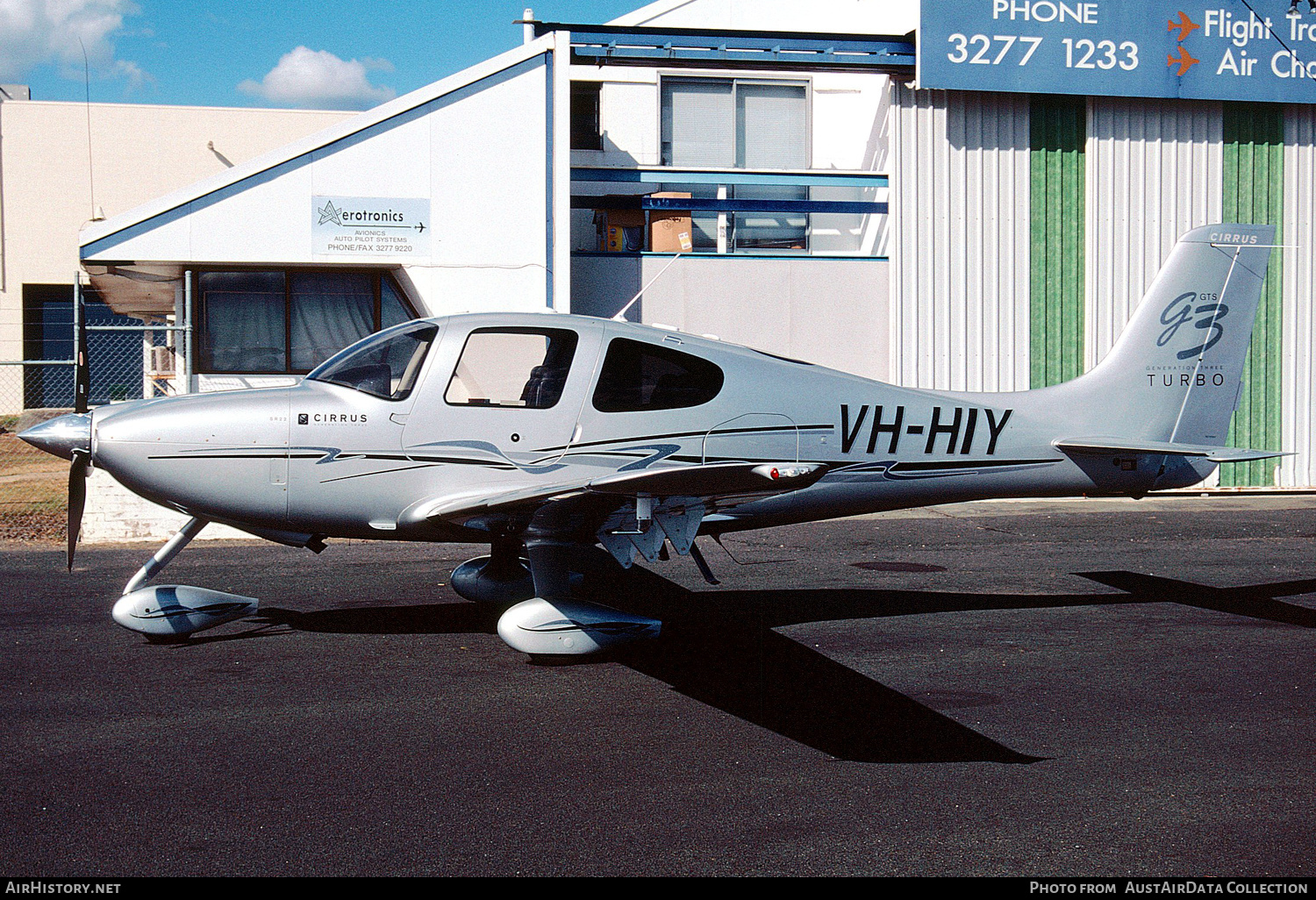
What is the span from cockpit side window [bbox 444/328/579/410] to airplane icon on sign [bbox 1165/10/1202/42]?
1347cm

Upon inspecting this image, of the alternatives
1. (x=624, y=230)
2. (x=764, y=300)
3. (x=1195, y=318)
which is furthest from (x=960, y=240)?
(x=1195, y=318)

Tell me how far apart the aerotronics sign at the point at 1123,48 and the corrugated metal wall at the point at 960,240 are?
58 cm

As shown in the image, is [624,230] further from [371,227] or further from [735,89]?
[371,227]

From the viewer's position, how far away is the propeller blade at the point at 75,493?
6.70 metres

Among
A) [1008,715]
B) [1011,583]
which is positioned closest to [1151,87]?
[1011,583]

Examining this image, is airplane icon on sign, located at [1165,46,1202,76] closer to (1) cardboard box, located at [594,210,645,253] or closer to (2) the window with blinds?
(2) the window with blinds

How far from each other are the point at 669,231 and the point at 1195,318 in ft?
28.7

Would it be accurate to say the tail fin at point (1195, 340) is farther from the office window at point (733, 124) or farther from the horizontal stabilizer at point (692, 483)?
the office window at point (733, 124)

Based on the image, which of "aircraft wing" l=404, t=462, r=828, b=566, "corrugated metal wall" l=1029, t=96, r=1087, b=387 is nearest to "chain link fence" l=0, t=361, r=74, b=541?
"aircraft wing" l=404, t=462, r=828, b=566

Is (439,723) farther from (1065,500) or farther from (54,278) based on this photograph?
(54,278)

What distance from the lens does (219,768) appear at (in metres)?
4.89

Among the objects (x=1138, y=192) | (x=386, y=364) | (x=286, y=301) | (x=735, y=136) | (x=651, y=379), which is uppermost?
(x=735, y=136)

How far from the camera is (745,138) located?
18.3 m
